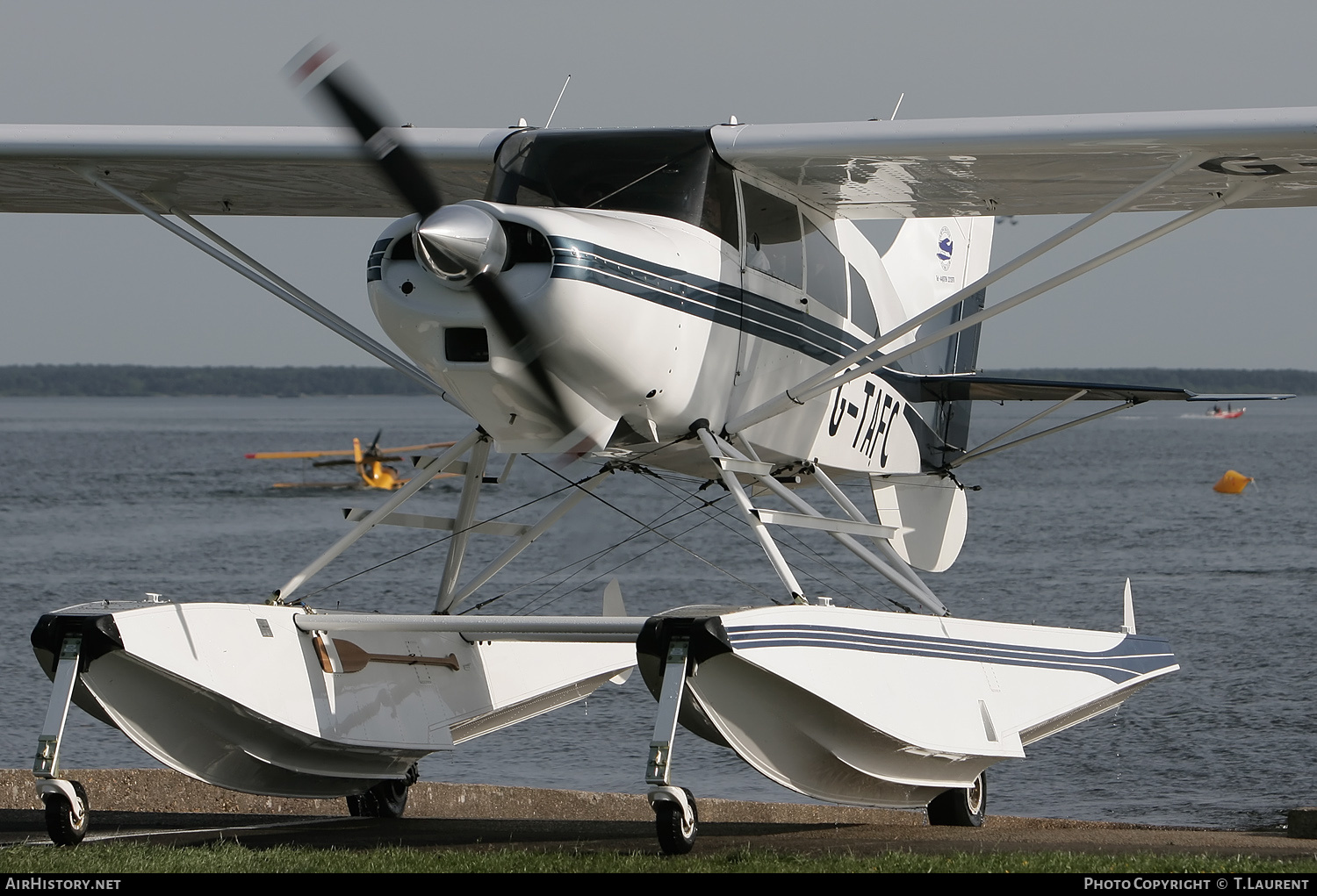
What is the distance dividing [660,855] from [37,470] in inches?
2847

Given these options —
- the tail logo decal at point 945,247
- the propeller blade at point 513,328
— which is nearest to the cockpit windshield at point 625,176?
the propeller blade at point 513,328

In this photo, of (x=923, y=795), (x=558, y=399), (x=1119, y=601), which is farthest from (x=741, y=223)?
(x=1119, y=601)

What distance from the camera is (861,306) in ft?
31.9

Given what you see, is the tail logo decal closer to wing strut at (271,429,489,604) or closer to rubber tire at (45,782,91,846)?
wing strut at (271,429,489,604)

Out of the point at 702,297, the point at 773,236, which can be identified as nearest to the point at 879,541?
the point at 773,236

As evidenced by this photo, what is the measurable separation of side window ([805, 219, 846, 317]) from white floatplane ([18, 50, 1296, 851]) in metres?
0.02

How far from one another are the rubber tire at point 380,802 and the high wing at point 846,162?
3.69 metres

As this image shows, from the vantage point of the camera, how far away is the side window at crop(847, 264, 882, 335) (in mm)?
9594

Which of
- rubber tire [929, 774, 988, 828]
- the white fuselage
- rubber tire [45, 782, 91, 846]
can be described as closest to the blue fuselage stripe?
the white fuselage

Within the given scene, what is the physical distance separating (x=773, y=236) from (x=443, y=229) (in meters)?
2.70

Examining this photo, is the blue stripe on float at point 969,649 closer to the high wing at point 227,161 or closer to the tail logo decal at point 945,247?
the tail logo decal at point 945,247

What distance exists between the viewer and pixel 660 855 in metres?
6.73

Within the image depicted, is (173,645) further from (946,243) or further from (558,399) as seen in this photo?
(946,243)

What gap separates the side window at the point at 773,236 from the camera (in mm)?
8484
